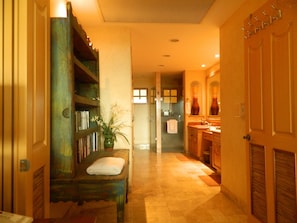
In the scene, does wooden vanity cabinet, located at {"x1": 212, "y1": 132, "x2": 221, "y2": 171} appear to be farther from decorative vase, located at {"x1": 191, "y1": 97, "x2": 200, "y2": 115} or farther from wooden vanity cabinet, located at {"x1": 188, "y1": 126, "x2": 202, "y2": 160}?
decorative vase, located at {"x1": 191, "y1": 97, "x2": 200, "y2": 115}

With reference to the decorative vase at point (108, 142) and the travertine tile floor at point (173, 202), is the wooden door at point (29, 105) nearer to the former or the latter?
the travertine tile floor at point (173, 202)

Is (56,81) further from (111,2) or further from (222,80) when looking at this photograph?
(222,80)

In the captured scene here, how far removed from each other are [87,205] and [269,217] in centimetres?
195

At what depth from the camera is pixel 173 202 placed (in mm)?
3080

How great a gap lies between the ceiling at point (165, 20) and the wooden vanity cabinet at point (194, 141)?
1.86m

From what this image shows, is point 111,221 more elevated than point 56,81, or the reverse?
point 56,81

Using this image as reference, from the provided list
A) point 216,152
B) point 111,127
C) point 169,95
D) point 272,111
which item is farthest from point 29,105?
point 169,95

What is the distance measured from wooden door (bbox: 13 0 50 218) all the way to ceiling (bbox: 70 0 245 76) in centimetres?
153

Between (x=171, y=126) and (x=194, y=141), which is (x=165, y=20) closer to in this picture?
(x=194, y=141)

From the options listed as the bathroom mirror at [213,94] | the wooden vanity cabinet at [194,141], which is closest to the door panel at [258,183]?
the wooden vanity cabinet at [194,141]

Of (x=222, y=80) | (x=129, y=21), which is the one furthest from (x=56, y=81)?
(x=222, y=80)

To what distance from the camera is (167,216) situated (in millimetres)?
2664

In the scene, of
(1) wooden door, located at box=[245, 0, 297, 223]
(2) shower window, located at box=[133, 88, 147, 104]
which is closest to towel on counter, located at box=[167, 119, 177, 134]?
(2) shower window, located at box=[133, 88, 147, 104]

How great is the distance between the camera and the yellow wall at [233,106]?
2816mm
